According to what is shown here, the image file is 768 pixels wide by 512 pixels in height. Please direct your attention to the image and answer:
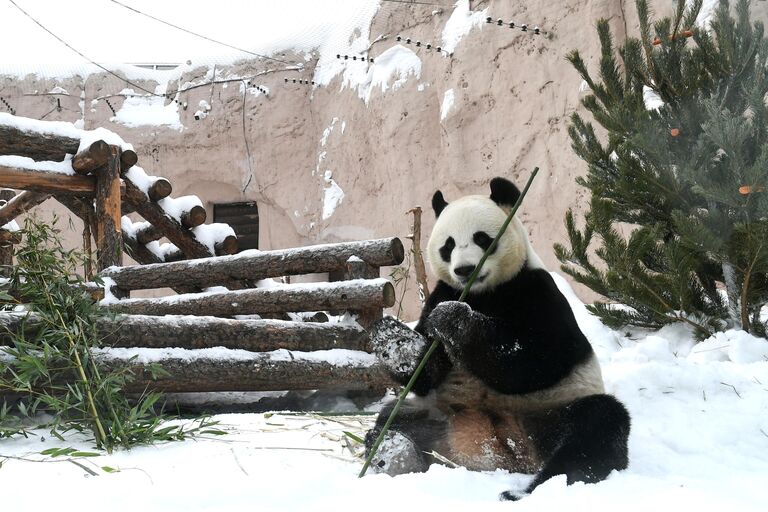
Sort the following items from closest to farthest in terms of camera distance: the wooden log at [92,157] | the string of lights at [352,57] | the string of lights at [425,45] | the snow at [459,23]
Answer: the wooden log at [92,157]
the snow at [459,23]
the string of lights at [425,45]
the string of lights at [352,57]

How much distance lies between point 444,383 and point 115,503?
52.7 inches

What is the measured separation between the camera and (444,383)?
267 cm

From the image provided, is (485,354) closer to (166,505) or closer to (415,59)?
(166,505)

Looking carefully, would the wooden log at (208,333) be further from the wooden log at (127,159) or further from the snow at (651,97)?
the wooden log at (127,159)

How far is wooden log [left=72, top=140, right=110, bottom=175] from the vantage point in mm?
6152

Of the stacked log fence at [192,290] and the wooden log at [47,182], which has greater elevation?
the wooden log at [47,182]

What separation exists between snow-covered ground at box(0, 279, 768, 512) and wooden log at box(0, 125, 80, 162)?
162 inches

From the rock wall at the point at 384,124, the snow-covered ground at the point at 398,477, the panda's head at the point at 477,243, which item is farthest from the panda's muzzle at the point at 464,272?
the rock wall at the point at 384,124

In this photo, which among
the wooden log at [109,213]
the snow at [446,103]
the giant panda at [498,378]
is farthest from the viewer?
the snow at [446,103]

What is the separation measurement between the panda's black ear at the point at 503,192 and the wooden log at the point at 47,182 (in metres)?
4.96

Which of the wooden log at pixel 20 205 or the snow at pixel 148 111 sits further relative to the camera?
the snow at pixel 148 111

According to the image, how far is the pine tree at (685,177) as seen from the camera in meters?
3.86

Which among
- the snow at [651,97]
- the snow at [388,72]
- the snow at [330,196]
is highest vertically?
the snow at [388,72]

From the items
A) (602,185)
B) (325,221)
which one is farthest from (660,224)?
(325,221)
